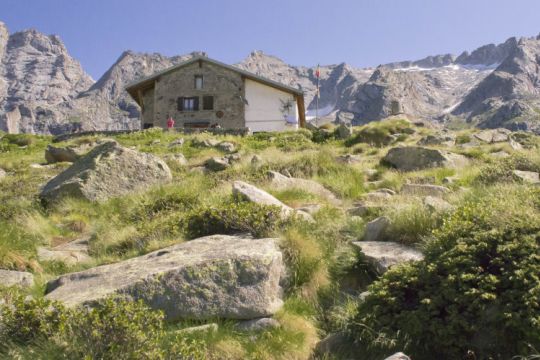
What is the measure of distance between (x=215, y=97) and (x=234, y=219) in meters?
35.9

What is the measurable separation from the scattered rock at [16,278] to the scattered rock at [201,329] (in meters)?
2.63

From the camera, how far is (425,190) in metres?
9.82

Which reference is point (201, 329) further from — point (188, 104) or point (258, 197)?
point (188, 104)

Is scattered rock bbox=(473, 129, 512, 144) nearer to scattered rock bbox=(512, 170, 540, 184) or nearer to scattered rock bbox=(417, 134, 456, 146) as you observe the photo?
scattered rock bbox=(417, 134, 456, 146)

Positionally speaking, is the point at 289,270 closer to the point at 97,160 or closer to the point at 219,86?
the point at 97,160

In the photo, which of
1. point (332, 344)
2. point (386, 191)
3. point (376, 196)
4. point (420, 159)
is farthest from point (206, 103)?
point (332, 344)

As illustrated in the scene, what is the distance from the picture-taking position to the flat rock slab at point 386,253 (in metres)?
5.71

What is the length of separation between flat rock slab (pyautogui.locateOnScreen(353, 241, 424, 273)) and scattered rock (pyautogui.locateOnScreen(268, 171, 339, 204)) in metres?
3.68

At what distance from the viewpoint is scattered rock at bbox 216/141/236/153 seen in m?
20.0

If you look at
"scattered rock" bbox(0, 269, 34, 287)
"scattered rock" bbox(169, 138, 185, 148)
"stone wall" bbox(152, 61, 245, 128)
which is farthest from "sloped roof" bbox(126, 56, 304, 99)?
"scattered rock" bbox(0, 269, 34, 287)

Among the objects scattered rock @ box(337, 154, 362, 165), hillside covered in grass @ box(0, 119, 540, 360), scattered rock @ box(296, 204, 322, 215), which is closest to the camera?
hillside covered in grass @ box(0, 119, 540, 360)

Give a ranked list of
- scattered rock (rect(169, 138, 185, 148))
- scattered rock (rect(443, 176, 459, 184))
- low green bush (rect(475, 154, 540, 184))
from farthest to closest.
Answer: scattered rock (rect(169, 138, 185, 148)) → scattered rock (rect(443, 176, 459, 184)) → low green bush (rect(475, 154, 540, 184))

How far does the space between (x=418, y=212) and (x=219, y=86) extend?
122 feet

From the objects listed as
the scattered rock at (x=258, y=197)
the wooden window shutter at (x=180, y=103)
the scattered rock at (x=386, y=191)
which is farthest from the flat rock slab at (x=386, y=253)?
the wooden window shutter at (x=180, y=103)
